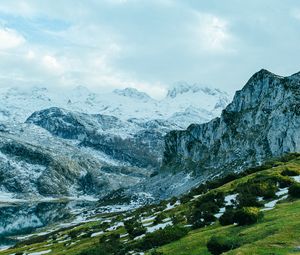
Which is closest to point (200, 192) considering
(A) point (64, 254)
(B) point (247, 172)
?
(B) point (247, 172)

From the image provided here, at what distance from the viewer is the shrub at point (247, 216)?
33.9 metres

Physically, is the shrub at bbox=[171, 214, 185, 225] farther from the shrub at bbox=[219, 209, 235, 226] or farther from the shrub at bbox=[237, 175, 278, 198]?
the shrub at bbox=[219, 209, 235, 226]

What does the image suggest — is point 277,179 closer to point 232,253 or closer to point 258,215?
point 258,215

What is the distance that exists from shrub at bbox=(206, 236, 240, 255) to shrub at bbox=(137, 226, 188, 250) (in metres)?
9.29

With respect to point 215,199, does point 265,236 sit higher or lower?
lower

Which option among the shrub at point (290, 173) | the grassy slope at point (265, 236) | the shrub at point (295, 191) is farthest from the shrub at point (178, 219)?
the shrub at point (290, 173)

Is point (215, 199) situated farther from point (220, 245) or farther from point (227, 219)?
point (220, 245)

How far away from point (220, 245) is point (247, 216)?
6459 millimetres

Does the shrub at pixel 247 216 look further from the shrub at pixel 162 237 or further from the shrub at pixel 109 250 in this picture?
the shrub at pixel 109 250

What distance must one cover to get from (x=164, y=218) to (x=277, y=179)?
14393 mm

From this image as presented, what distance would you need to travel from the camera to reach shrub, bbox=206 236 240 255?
92.4ft

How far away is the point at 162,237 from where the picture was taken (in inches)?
1516

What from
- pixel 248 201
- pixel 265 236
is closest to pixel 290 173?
pixel 248 201

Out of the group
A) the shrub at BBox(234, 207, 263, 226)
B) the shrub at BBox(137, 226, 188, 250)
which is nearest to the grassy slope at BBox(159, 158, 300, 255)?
the shrub at BBox(234, 207, 263, 226)
